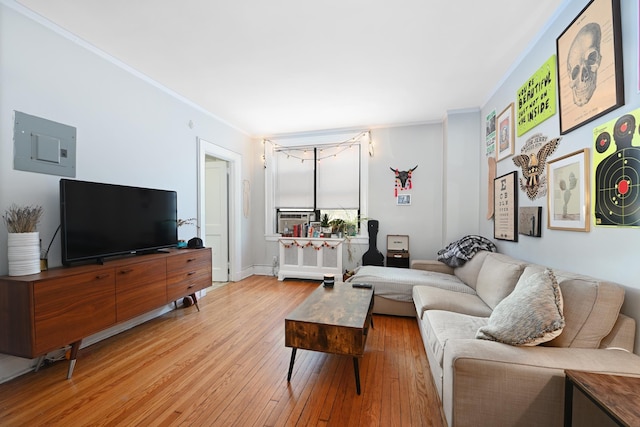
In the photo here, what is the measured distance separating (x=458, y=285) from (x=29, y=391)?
145 inches

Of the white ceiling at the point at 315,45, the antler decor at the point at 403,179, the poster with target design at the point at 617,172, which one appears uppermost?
the white ceiling at the point at 315,45

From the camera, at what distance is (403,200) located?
172 inches

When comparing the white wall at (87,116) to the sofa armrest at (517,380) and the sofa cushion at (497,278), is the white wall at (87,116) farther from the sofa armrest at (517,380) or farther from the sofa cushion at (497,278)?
the sofa cushion at (497,278)

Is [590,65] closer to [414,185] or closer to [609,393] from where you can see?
[609,393]

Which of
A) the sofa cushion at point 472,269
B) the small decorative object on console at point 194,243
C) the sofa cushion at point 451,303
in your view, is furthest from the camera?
the small decorative object on console at point 194,243

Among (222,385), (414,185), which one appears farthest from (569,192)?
(222,385)

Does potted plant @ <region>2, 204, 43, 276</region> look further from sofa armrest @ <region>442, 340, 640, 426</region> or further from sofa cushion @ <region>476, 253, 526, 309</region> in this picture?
sofa cushion @ <region>476, 253, 526, 309</region>

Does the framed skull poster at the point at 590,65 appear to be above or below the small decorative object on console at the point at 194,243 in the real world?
above

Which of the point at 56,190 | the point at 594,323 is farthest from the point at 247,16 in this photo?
the point at 594,323

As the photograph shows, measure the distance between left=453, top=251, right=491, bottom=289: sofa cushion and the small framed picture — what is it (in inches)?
57.9

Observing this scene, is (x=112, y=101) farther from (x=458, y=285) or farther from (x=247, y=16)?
(x=458, y=285)

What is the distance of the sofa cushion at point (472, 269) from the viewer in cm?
283

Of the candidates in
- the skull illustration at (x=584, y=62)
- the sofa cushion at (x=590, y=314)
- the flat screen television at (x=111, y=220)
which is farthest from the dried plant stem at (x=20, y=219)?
the skull illustration at (x=584, y=62)

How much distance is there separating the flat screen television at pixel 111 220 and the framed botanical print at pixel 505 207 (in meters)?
3.74
